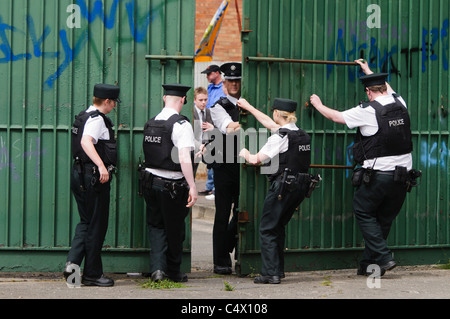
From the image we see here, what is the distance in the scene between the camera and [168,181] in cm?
773

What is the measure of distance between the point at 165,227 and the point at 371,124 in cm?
225

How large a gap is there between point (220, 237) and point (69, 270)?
179 cm

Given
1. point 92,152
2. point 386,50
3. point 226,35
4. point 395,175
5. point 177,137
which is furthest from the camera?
point 226,35

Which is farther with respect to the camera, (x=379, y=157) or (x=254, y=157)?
(x=379, y=157)

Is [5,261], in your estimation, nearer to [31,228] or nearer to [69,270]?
[31,228]

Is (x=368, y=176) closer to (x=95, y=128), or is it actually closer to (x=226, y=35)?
(x=95, y=128)

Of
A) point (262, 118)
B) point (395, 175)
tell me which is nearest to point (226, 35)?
point (262, 118)

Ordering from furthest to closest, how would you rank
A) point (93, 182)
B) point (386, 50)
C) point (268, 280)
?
point (386, 50) < point (268, 280) < point (93, 182)

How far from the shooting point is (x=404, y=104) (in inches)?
325

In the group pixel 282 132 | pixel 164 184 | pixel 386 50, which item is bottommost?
pixel 164 184

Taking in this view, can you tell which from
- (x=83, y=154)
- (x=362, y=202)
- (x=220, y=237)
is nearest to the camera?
(x=83, y=154)

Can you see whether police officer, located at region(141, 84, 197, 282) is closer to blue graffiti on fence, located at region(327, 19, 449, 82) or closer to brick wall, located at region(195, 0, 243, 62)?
blue graffiti on fence, located at region(327, 19, 449, 82)

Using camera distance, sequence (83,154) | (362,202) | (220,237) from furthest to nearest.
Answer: (220,237)
(362,202)
(83,154)

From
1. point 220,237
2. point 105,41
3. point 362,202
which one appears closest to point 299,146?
point 362,202
